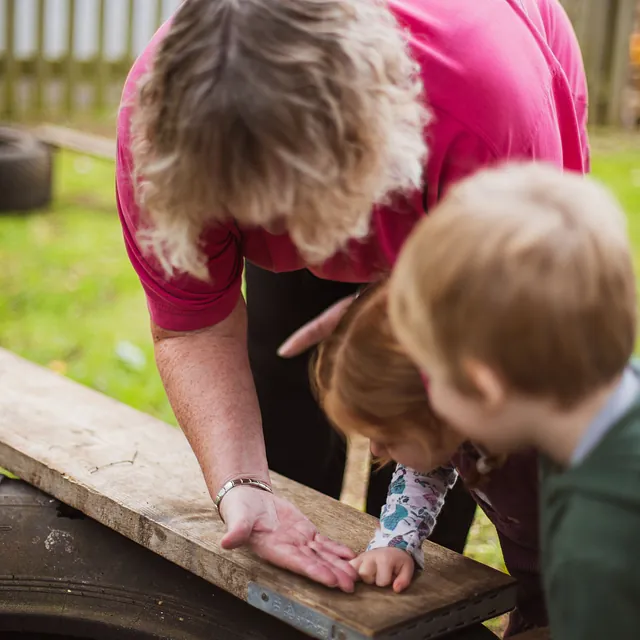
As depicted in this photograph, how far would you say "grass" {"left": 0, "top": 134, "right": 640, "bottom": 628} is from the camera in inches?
138

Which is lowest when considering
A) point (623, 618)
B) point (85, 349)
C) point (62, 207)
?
point (62, 207)

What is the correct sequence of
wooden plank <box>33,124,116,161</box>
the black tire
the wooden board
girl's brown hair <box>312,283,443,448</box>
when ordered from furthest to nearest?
wooden plank <box>33,124,116,161</box> < the black tire < the wooden board < girl's brown hair <box>312,283,443,448</box>

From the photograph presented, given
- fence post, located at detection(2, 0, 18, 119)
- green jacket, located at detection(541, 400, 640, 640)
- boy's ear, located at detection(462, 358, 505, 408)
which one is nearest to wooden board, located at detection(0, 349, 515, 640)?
green jacket, located at detection(541, 400, 640, 640)

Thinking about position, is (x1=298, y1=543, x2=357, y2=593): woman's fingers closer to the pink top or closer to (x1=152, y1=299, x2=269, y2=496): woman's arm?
(x1=152, y1=299, x2=269, y2=496): woman's arm

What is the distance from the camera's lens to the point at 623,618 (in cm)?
109

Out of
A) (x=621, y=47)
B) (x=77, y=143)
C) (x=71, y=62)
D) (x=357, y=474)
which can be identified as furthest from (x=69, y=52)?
(x=357, y=474)

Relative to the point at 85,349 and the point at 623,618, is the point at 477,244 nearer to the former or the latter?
the point at 623,618

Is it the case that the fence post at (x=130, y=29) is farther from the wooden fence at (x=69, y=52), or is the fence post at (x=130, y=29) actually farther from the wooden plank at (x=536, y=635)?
the wooden plank at (x=536, y=635)

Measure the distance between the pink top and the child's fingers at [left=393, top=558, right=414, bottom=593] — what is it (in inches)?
17.1

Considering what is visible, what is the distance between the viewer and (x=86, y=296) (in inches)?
168

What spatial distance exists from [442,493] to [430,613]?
0.21 metres

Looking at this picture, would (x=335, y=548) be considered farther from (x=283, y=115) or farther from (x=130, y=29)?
(x=130, y=29)

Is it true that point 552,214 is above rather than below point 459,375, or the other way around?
above

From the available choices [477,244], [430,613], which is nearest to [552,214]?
[477,244]
